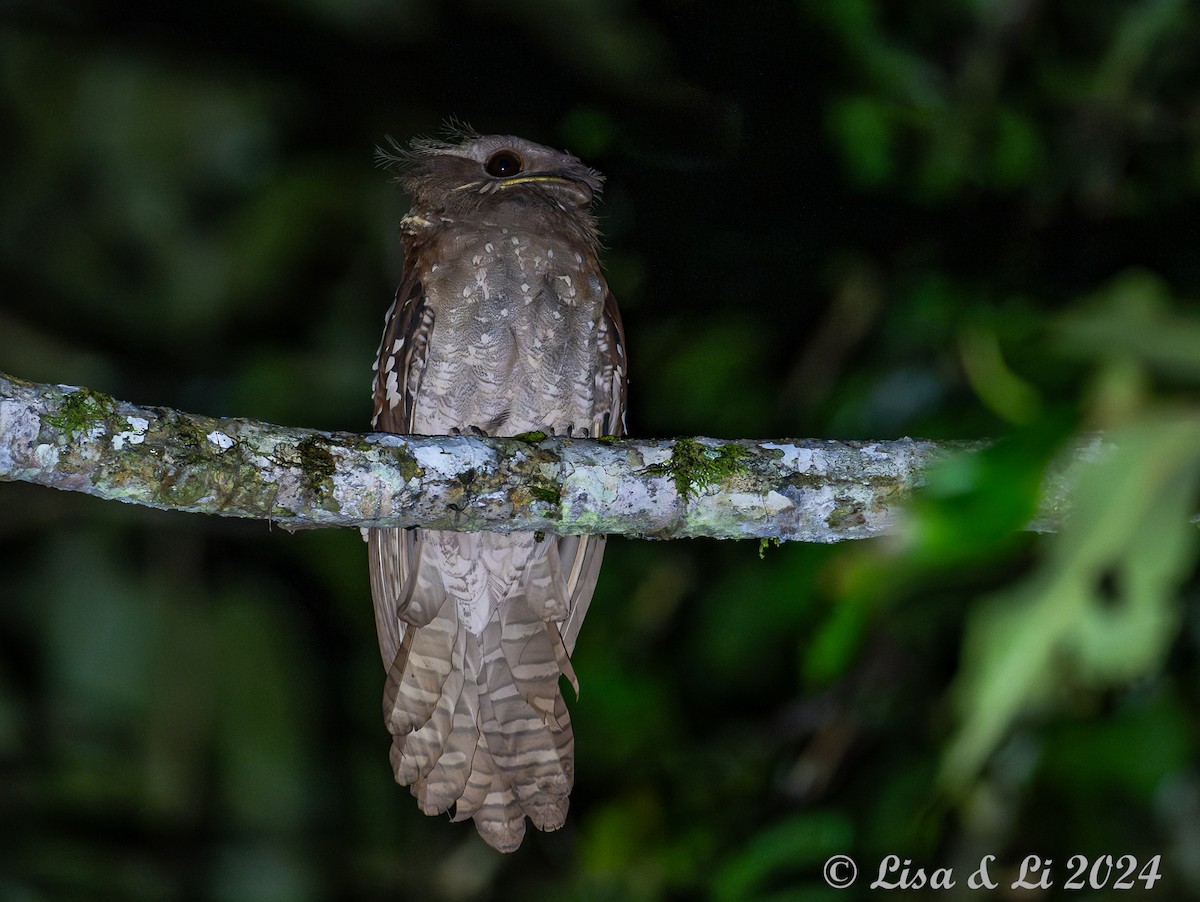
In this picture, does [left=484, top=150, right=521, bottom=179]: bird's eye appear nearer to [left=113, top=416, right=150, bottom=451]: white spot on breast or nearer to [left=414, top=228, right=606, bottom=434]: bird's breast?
[left=414, top=228, right=606, bottom=434]: bird's breast

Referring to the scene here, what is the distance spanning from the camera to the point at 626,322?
3574 millimetres

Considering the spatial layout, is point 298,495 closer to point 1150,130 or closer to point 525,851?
point 525,851

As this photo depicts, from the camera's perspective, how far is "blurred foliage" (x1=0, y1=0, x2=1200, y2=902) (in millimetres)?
2572

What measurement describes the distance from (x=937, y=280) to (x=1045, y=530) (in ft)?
3.24

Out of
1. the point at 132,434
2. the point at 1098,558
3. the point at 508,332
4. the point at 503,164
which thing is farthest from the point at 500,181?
the point at 1098,558

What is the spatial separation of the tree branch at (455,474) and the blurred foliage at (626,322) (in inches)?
10.3

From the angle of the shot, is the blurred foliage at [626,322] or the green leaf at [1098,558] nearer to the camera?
the green leaf at [1098,558]

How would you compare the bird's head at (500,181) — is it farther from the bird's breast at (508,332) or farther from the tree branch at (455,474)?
the tree branch at (455,474)

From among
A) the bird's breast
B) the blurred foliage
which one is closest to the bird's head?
the bird's breast

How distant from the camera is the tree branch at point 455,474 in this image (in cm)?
166

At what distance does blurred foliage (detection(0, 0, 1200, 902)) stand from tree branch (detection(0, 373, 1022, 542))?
0.86 feet

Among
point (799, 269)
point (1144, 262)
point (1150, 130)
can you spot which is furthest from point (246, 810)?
point (1150, 130)

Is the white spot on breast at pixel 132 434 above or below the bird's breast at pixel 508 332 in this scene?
below

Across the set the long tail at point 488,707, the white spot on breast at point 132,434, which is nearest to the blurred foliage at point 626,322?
the long tail at point 488,707
